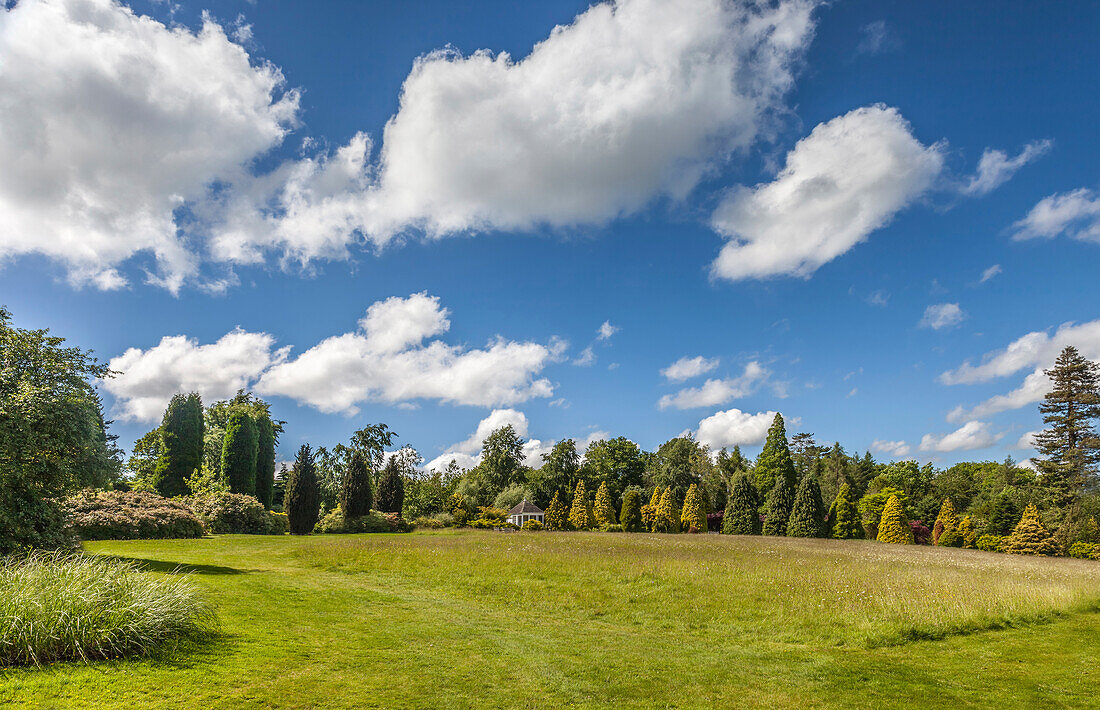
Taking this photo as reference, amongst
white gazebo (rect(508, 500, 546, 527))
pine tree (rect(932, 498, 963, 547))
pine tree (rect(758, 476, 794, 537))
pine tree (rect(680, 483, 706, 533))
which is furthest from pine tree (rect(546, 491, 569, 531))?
pine tree (rect(932, 498, 963, 547))

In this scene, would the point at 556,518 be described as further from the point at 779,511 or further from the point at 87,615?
the point at 87,615

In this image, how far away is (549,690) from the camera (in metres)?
6.56

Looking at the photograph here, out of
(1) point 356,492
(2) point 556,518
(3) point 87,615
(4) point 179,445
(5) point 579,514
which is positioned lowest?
(2) point 556,518

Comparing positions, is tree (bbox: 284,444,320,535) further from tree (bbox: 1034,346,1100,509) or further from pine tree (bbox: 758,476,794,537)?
tree (bbox: 1034,346,1100,509)

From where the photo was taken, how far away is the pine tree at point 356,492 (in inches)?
1351

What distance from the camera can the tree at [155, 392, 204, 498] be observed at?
35.9m

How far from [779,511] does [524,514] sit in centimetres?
1941

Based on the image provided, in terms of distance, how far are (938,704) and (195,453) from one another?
41.4 meters

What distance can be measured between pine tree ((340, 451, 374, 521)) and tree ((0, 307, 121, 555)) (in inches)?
861

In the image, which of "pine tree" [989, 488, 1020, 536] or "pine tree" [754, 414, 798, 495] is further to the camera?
"pine tree" [754, 414, 798, 495]

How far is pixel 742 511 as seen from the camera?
40.4 metres

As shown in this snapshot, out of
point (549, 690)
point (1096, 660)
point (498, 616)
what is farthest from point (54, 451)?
point (1096, 660)

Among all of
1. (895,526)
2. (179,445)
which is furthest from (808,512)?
(179,445)

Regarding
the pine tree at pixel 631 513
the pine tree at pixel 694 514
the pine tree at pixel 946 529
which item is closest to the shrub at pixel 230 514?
the pine tree at pixel 631 513
